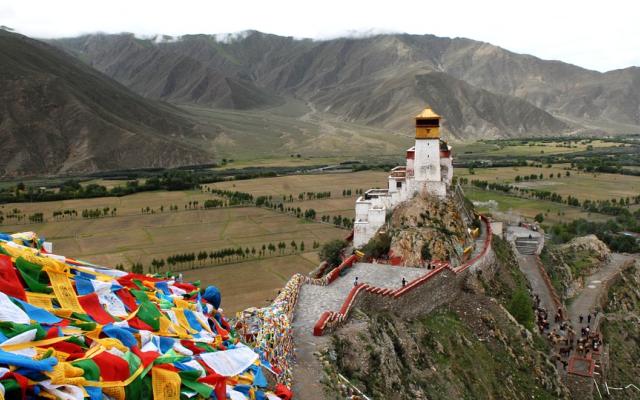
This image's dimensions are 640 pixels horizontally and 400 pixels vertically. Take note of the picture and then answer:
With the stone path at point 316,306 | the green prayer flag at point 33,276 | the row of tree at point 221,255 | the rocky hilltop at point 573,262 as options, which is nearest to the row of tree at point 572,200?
the rocky hilltop at point 573,262

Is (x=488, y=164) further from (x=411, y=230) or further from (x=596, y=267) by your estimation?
(x=411, y=230)

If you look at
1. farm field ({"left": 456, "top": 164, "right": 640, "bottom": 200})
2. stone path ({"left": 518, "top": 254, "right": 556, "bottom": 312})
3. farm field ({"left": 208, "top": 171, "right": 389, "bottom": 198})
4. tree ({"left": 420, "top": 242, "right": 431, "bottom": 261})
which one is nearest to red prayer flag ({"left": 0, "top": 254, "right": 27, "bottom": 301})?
tree ({"left": 420, "top": 242, "right": 431, "bottom": 261})

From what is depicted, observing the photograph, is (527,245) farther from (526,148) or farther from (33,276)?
(526,148)

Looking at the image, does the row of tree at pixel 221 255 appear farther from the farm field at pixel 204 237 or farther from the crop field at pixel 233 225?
the farm field at pixel 204 237

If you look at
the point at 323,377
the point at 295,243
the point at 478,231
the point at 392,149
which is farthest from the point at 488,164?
the point at 323,377

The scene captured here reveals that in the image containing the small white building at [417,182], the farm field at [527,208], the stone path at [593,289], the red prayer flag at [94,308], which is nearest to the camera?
the red prayer flag at [94,308]

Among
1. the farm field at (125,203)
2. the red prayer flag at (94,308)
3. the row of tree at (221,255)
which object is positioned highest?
the red prayer flag at (94,308)

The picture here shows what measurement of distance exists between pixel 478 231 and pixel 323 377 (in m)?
21.2

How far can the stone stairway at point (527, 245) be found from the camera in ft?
120

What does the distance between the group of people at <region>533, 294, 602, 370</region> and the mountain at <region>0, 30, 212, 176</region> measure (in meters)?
91.0

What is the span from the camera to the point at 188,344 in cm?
1110

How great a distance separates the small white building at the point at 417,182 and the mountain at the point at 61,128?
273 ft

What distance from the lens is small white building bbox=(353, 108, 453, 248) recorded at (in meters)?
29.5

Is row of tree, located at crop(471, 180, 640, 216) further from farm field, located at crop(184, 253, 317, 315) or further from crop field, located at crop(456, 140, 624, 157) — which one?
crop field, located at crop(456, 140, 624, 157)
